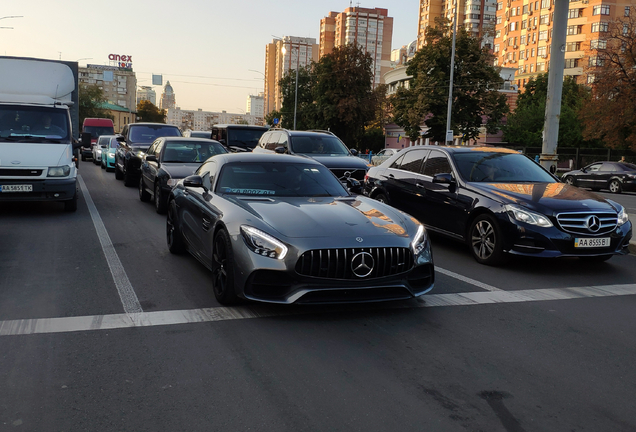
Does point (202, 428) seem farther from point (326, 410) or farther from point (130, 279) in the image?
point (130, 279)

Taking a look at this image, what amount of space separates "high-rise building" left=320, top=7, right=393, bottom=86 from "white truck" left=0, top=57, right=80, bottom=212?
14803cm

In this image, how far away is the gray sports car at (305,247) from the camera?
5000 mm

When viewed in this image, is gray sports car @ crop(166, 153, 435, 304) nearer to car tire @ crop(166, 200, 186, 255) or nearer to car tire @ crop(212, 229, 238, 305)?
car tire @ crop(212, 229, 238, 305)

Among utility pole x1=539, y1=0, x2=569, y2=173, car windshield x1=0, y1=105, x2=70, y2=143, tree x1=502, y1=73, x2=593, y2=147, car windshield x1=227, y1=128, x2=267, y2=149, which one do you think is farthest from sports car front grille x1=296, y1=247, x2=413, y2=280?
tree x1=502, y1=73, x2=593, y2=147

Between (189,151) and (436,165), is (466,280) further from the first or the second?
(189,151)

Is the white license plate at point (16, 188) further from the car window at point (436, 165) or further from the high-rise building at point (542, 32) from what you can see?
the high-rise building at point (542, 32)

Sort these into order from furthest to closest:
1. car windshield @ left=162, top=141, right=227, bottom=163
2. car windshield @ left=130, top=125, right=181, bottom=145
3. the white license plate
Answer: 1. car windshield @ left=130, top=125, right=181, bottom=145
2. car windshield @ left=162, top=141, right=227, bottom=163
3. the white license plate

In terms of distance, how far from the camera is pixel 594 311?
5734 mm

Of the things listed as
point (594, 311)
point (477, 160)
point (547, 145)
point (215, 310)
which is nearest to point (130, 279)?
point (215, 310)

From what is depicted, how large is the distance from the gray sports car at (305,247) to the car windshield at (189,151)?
6.15 m

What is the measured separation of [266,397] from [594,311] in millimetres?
3572

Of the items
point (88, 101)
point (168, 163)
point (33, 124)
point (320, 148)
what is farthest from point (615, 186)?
point (88, 101)

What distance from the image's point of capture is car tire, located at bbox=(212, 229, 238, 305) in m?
5.34

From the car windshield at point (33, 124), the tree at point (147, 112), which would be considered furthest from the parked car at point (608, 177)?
the tree at point (147, 112)
